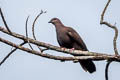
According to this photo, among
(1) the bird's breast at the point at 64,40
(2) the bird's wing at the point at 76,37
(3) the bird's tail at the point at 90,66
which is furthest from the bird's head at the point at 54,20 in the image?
(3) the bird's tail at the point at 90,66

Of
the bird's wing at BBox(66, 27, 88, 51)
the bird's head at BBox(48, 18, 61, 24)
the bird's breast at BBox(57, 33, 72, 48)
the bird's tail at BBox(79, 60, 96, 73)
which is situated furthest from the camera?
the bird's head at BBox(48, 18, 61, 24)

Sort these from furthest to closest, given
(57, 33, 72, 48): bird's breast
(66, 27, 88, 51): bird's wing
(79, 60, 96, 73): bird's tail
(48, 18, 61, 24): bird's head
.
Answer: (48, 18, 61, 24): bird's head
(57, 33, 72, 48): bird's breast
(66, 27, 88, 51): bird's wing
(79, 60, 96, 73): bird's tail

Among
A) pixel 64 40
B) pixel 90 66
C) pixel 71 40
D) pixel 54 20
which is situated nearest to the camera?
pixel 90 66

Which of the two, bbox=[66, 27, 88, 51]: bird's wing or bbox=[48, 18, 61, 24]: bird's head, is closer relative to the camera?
bbox=[66, 27, 88, 51]: bird's wing

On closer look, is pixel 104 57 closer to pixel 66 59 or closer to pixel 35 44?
pixel 66 59

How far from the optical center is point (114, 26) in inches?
241

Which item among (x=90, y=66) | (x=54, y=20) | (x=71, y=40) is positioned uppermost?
(x=54, y=20)

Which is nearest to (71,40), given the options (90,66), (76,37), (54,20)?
(76,37)

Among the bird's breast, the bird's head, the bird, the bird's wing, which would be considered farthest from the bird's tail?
the bird's head

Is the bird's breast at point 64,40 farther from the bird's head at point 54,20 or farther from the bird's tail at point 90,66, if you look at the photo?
the bird's head at point 54,20

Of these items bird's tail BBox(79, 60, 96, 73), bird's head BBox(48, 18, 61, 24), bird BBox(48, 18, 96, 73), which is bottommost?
bird's tail BBox(79, 60, 96, 73)

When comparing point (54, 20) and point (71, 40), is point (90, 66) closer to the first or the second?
point (71, 40)

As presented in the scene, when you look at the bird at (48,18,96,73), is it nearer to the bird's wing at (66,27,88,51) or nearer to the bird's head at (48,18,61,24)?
the bird's wing at (66,27,88,51)

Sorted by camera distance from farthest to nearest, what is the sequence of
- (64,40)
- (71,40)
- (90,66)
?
(71,40) < (64,40) < (90,66)
